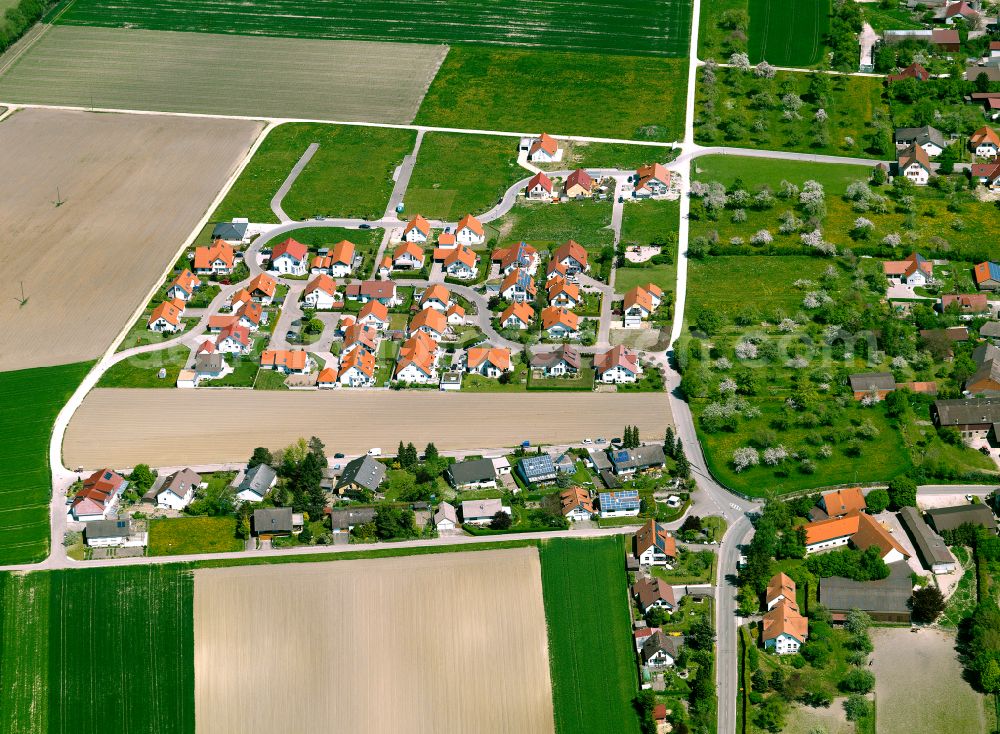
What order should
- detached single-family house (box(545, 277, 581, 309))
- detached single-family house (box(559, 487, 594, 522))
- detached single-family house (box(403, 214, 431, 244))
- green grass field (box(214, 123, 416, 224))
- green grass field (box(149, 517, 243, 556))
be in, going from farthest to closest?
green grass field (box(214, 123, 416, 224)), detached single-family house (box(403, 214, 431, 244)), detached single-family house (box(545, 277, 581, 309)), detached single-family house (box(559, 487, 594, 522)), green grass field (box(149, 517, 243, 556))

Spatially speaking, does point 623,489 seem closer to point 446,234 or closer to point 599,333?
point 599,333

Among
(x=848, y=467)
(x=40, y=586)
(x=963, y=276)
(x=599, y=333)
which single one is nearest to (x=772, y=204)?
(x=963, y=276)

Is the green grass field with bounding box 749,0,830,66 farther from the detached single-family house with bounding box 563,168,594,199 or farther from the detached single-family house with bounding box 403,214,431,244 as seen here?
the detached single-family house with bounding box 403,214,431,244

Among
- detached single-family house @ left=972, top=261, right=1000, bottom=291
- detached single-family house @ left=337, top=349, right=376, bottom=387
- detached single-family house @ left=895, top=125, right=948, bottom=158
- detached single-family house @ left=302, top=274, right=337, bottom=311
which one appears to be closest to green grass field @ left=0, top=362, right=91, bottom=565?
detached single-family house @ left=302, top=274, right=337, bottom=311

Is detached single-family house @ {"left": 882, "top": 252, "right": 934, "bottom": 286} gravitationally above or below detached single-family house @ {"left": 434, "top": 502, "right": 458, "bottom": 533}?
above

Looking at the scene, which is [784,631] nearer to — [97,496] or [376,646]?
[376,646]

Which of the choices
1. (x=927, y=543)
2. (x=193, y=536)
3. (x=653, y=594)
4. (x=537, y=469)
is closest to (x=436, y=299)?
(x=537, y=469)
